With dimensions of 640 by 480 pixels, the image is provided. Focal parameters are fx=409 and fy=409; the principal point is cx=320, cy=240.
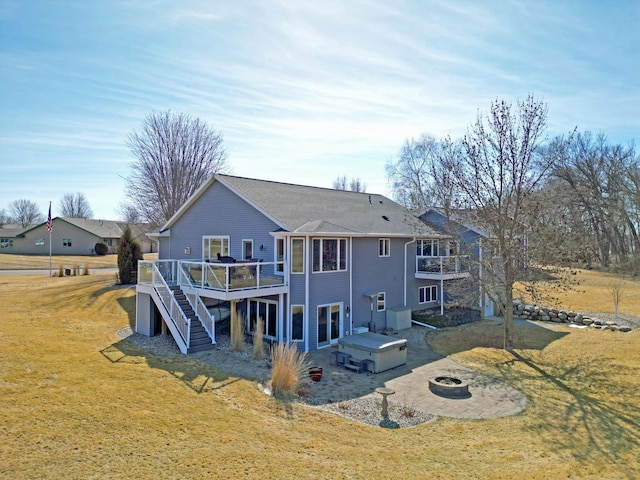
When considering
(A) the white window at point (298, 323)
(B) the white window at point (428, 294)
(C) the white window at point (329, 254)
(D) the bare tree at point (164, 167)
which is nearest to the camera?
(A) the white window at point (298, 323)

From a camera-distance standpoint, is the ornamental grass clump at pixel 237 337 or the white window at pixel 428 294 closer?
the ornamental grass clump at pixel 237 337

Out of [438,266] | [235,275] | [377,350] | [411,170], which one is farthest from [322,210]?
[411,170]

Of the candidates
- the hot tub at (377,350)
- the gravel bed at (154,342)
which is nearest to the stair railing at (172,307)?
the gravel bed at (154,342)

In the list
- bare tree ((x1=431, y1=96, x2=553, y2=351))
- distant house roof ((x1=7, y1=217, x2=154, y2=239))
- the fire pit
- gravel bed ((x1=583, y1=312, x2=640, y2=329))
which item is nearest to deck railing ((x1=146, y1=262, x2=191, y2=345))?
the fire pit

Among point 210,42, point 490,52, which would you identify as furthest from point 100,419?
point 490,52

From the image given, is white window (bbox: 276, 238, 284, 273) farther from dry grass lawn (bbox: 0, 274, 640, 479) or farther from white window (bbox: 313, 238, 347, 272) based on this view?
dry grass lawn (bbox: 0, 274, 640, 479)

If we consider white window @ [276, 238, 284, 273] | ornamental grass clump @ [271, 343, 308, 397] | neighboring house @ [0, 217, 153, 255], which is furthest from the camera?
neighboring house @ [0, 217, 153, 255]

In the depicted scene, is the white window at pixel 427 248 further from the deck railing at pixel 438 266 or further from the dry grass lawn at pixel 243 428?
Result: the dry grass lawn at pixel 243 428
